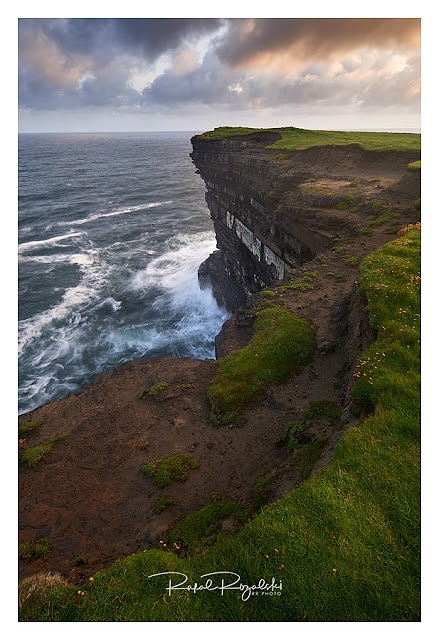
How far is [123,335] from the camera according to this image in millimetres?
38906

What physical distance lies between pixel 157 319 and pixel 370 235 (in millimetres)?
26132

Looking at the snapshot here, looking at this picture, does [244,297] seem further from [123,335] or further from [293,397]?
[293,397]

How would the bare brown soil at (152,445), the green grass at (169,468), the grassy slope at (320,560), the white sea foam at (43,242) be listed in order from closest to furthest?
the grassy slope at (320,560), the bare brown soil at (152,445), the green grass at (169,468), the white sea foam at (43,242)

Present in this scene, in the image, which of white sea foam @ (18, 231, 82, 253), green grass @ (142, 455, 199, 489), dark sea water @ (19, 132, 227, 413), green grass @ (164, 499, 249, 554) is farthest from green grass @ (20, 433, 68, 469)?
white sea foam @ (18, 231, 82, 253)

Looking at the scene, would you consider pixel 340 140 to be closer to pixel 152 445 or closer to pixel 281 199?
pixel 281 199

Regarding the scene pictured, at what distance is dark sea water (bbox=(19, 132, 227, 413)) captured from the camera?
35.3 meters

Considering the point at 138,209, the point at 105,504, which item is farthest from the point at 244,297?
the point at 138,209

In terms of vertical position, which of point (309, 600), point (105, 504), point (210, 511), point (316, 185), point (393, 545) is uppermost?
point (316, 185)

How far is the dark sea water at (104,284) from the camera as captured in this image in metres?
35.3

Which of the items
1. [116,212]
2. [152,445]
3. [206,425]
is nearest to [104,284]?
[116,212]

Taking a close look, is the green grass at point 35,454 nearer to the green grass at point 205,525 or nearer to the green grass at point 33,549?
the green grass at point 33,549

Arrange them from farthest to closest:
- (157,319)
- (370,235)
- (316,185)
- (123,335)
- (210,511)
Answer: (157,319) → (123,335) → (316,185) → (370,235) → (210,511)

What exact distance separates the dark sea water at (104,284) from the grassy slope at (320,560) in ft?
87.7

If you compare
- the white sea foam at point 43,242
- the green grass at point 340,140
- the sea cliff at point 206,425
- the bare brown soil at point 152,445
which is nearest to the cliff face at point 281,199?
the sea cliff at point 206,425
